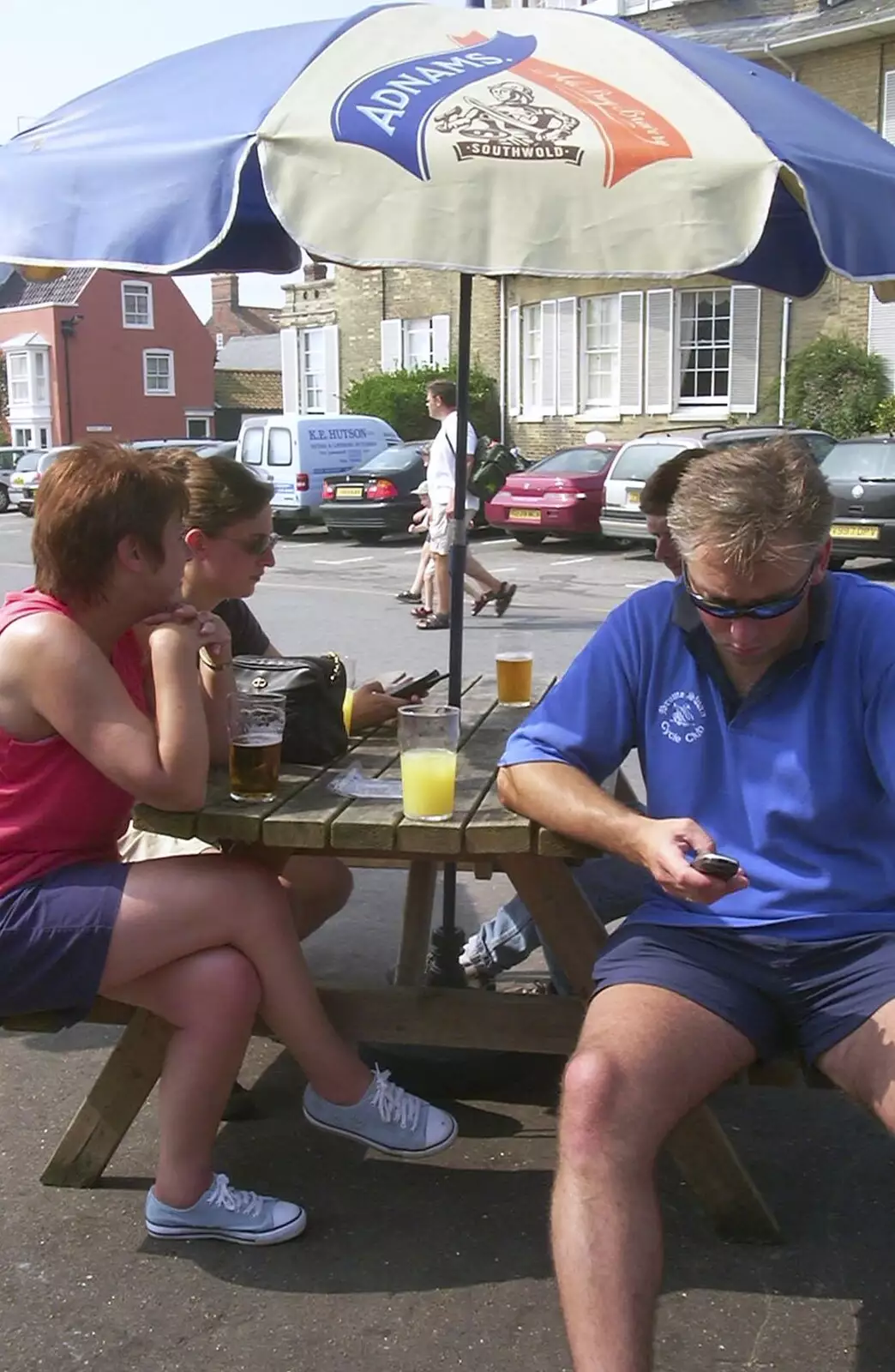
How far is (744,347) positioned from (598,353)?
3168mm

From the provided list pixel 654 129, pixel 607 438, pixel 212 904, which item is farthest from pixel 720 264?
pixel 607 438

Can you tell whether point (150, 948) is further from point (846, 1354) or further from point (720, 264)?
point (720, 264)

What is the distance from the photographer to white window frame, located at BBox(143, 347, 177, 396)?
45.2m

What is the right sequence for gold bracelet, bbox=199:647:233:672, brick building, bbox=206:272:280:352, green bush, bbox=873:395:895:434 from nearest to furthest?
1. gold bracelet, bbox=199:647:233:672
2. green bush, bbox=873:395:895:434
3. brick building, bbox=206:272:280:352

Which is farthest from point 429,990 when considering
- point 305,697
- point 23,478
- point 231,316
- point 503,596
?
point 231,316

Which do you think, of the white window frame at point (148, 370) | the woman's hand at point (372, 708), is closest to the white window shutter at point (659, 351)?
the woman's hand at point (372, 708)

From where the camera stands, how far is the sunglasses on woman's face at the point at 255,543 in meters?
3.15

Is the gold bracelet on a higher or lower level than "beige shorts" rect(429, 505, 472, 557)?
higher

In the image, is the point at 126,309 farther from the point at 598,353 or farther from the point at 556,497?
the point at 556,497

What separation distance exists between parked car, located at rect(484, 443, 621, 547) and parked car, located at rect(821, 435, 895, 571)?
11.8ft

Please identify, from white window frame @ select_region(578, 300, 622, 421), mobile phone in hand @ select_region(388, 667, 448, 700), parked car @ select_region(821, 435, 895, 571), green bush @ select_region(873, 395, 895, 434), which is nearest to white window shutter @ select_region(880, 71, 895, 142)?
green bush @ select_region(873, 395, 895, 434)

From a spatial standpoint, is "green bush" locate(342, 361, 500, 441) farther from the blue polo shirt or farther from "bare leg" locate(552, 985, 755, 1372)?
"bare leg" locate(552, 985, 755, 1372)

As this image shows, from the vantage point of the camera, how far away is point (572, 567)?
15.6m

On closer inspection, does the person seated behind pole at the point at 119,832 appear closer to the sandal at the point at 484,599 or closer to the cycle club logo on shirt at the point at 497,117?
the cycle club logo on shirt at the point at 497,117
